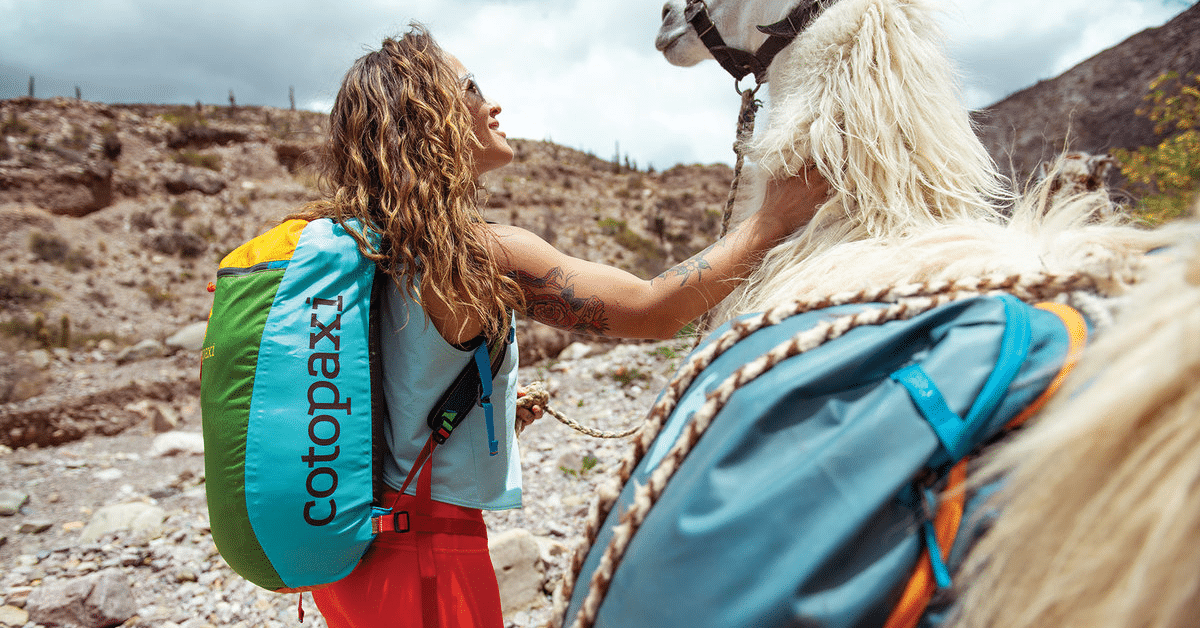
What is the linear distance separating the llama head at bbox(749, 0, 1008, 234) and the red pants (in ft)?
3.67

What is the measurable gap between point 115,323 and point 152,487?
10533mm

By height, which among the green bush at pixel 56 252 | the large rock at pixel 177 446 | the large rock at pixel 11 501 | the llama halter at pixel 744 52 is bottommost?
the large rock at pixel 11 501

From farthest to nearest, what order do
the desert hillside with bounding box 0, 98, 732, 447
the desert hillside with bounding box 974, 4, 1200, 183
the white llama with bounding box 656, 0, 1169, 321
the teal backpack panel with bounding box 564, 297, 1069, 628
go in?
the desert hillside with bounding box 974, 4, 1200, 183
the desert hillside with bounding box 0, 98, 732, 447
the white llama with bounding box 656, 0, 1169, 321
the teal backpack panel with bounding box 564, 297, 1069, 628

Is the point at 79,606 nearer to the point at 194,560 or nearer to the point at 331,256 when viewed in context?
the point at 194,560

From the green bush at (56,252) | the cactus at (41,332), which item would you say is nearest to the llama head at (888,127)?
the cactus at (41,332)

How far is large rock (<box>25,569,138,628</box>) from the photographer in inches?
108

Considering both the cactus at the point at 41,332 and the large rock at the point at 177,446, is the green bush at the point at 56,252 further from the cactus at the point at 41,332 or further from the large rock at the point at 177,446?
the large rock at the point at 177,446

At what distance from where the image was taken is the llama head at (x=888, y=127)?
3.52 feet

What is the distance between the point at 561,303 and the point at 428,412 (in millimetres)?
396

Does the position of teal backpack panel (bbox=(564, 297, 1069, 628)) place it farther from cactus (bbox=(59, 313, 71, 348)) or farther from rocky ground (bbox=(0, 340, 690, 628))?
cactus (bbox=(59, 313, 71, 348))

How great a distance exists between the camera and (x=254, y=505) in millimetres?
1080

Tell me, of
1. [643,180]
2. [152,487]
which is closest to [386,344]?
[152,487]

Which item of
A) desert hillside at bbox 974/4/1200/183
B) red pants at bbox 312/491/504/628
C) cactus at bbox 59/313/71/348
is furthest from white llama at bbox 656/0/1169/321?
cactus at bbox 59/313/71/348

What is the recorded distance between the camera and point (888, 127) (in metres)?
1.08
